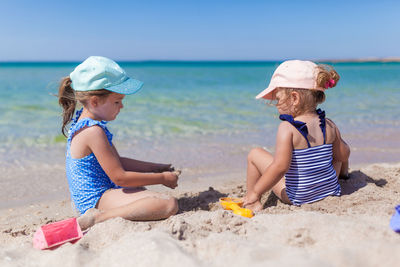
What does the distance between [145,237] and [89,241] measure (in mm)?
354

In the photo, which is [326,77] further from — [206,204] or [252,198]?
[206,204]

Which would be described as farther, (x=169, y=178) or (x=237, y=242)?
(x=169, y=178)

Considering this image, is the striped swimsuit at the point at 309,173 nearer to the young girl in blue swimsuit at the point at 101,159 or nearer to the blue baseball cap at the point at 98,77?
the young girl in blue swimsuit at the point at 101,159

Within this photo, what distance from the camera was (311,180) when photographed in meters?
2.71

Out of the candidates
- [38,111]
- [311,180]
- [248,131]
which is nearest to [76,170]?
[311,180]

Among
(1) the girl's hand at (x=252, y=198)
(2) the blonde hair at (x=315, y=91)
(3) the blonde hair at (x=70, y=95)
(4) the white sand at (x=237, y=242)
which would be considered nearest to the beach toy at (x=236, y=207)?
(1) the girl's hand at (x=252, y=198)

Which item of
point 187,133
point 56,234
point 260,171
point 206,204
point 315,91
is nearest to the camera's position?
point 56,234

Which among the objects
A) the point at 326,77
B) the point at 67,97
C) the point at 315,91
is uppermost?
the point at 326,77

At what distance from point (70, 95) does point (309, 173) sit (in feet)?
5.83

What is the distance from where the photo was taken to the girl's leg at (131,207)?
2.43 meters

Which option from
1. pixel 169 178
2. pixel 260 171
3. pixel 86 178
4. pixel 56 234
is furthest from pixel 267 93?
pixel 56 234

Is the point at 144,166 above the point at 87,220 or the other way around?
above

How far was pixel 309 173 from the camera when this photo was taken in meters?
2.69

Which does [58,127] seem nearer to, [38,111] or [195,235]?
[38,111]
